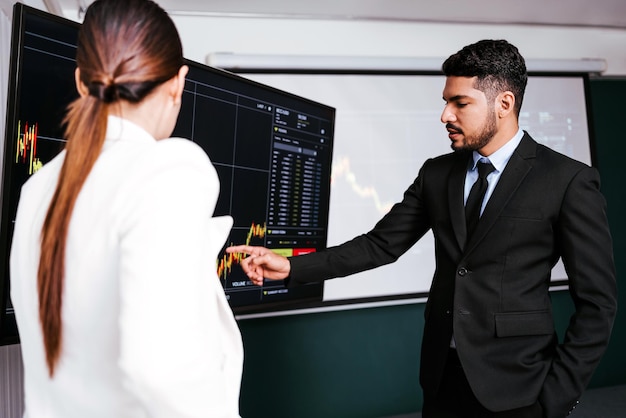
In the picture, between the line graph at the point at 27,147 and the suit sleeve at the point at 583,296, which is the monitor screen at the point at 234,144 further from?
the suit sleeve at the point at 583,296

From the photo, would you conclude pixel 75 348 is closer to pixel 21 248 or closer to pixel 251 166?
pixel 21 248

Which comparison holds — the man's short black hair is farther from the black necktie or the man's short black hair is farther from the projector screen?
the projector screen

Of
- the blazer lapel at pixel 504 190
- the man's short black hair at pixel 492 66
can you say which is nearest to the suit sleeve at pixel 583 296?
the blazer lapel at pixel 504 190

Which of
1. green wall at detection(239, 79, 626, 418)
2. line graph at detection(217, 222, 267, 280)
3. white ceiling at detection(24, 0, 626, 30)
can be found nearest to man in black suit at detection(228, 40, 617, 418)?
line graph at detection(217, 222, 267, 280)

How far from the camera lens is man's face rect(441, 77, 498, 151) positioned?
1.80m

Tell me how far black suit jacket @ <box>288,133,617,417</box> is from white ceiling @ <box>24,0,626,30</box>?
1926 millimetres

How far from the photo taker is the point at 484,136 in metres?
1.80

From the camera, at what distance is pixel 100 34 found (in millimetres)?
854

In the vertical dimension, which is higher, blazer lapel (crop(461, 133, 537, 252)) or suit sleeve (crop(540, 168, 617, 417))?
blazer lapel (crop(461, 133, 537, 252))

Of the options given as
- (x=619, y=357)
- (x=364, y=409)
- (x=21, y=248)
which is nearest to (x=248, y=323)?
(x=364, y=409)

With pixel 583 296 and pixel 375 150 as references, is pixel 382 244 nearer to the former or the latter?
pixel 583 296

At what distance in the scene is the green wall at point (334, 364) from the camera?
3.25 meters

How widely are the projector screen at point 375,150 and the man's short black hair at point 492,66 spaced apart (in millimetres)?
1617

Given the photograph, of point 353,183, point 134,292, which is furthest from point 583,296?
point 353,183
